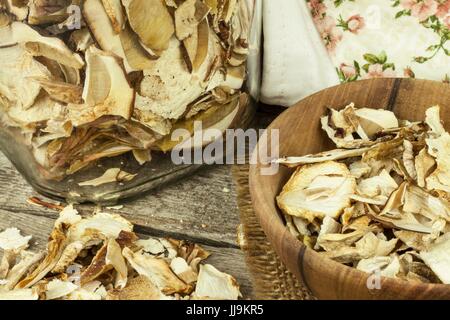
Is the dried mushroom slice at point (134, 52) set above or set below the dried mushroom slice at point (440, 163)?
above

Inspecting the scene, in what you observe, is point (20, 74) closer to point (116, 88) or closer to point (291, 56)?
point (116, 88)

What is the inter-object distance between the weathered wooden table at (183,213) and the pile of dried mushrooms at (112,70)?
2.2 inches

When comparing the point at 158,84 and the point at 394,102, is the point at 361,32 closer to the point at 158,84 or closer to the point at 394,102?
the point at 394,102

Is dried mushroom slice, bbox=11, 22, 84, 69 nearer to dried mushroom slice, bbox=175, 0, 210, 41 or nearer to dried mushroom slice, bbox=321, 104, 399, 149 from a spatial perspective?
dried mushroom slice, bbox=175, 0, 210, 41

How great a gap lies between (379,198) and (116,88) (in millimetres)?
227

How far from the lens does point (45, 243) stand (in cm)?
67

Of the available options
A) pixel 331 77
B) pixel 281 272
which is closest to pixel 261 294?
pixel 281 272

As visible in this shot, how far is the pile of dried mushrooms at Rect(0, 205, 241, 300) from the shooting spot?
0.60m

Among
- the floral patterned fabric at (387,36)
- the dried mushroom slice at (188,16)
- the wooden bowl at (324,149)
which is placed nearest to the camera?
the wooden bowl at (324,149)

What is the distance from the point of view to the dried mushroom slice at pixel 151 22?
576 millimetres

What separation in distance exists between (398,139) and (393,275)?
0.14m

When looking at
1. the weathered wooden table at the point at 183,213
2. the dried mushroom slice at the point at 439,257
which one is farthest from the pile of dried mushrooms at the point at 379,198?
the weathered wooden table at the point at 183,213

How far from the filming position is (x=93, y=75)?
590 millimetres

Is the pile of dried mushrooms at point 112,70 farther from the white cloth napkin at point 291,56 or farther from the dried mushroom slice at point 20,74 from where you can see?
the white cloth napkin at point 291,56
